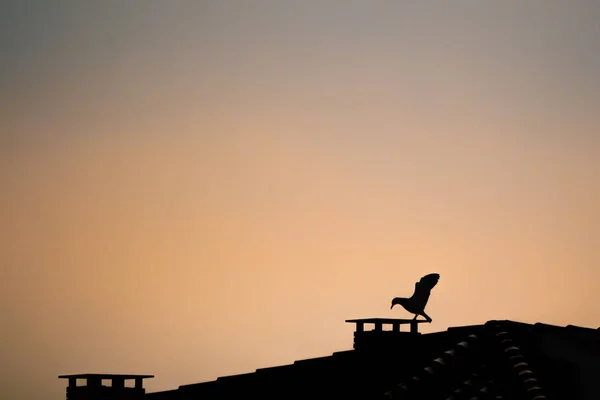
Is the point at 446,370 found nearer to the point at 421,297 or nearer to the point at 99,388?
the point at 421,297

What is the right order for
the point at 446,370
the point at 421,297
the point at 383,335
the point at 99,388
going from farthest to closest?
1. the point at 99,388
2. the point at 421,297
3. the point at 383,335
4. the point at 446,370

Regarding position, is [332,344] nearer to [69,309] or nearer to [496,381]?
[69,309]

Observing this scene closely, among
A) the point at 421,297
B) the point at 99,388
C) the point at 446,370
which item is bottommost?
the point at 446,370

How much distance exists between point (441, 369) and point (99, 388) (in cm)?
518

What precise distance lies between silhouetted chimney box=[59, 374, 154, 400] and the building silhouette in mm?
2744

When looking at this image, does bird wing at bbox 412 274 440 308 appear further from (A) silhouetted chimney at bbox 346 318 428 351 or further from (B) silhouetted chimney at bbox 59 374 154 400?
(B) silhouetted chimney at bbox 59 374 154 400

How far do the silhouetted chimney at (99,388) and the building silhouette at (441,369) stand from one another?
2.74 meters

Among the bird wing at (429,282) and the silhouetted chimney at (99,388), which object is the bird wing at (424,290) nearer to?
the bird wing at (429,282)

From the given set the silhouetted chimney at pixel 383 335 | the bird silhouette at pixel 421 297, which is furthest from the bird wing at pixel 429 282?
the silhouetted chimney at pixel 383 335

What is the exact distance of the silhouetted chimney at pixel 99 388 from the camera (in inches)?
445

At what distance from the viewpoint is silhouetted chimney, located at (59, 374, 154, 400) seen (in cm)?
1130

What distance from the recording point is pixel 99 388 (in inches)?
449

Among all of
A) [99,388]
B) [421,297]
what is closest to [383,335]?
[421,297]

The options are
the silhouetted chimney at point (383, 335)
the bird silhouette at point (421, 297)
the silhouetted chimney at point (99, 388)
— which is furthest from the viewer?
the silhouetted chimney at point (99, 388)
